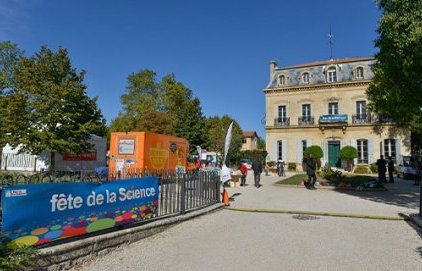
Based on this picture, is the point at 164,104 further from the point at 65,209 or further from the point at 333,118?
the point at 65,209

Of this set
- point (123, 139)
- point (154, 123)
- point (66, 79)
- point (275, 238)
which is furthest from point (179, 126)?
point (275, 238)

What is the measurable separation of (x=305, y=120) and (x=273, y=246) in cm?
3300

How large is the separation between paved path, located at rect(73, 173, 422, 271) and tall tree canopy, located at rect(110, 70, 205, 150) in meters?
35.9

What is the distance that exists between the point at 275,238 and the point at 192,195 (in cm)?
325

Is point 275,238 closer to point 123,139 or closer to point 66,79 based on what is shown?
point 123,139

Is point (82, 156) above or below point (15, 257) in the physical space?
above

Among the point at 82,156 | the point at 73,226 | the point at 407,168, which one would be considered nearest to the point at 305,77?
the point at 407,168

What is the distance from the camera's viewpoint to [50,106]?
2109 centimetres

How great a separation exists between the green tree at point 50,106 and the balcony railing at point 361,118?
25.7m

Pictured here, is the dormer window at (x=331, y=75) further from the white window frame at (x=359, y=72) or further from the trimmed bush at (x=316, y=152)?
the trimmed bush at (x=316, y=152)

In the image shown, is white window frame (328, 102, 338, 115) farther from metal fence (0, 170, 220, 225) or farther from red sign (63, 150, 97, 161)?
metal fence (0, 170, 220, 225)

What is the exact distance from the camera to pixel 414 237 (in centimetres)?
754

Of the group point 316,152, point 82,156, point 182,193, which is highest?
point 316,152

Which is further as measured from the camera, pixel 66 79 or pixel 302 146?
pixel 302 146
